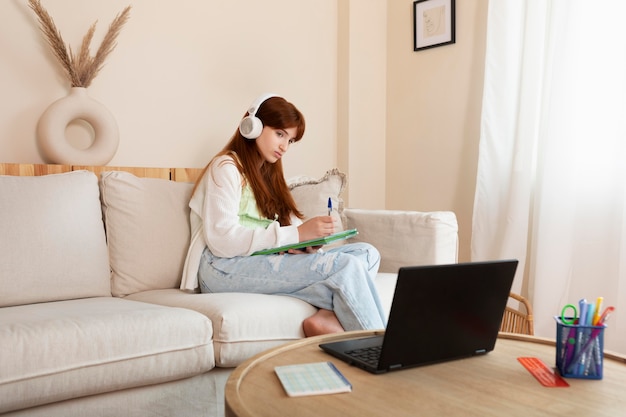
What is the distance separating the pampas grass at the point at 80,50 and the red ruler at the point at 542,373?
1883mm

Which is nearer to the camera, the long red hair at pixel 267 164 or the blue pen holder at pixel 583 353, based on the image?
the blue pen holder at pixel 583 353

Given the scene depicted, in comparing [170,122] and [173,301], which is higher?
[170,122]

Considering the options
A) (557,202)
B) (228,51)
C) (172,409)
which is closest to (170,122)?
(228,51)

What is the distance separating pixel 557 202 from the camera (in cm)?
263

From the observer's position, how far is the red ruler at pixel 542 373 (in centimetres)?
104

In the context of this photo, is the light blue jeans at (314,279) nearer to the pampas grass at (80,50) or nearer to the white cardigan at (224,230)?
the white cardigan at (224,230)

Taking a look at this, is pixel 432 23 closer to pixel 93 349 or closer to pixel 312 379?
pixel 93 349

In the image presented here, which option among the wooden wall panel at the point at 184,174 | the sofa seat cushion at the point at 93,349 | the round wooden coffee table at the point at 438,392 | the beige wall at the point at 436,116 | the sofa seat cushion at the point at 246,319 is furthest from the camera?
the beige wall at the point at 436,116

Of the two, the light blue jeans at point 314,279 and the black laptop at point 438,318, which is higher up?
the black laptop at point 438,318

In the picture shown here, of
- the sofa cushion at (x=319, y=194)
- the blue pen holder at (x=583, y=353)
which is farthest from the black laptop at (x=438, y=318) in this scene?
the sofa cushion at (x=319, y=194)

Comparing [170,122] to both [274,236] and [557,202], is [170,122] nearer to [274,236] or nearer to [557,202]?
[274,236]

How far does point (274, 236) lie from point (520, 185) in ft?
4.11

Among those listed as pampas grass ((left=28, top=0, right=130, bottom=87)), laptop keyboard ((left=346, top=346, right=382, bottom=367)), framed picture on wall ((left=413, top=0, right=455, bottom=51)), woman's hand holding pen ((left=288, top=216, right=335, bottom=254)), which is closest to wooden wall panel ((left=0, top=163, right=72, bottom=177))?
pampas grass ((left=28, top=0, right=130, bottom=87))

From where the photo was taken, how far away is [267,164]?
234cm
